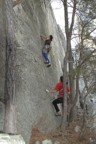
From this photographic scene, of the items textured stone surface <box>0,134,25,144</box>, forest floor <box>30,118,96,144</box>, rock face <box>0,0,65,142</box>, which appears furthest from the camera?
forest floor <box>30,118,96,144</box>

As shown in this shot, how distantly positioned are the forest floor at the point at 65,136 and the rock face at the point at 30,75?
0.27 meters

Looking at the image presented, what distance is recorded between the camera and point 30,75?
562 inches

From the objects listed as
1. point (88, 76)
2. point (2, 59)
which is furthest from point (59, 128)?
point (2, 59)

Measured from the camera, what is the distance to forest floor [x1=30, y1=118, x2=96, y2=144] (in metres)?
13.2

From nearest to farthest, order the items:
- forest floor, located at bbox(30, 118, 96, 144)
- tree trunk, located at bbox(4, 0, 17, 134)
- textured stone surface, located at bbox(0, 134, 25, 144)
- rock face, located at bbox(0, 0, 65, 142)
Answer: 1. textured stone surface, located at bbox(0, 134, 25, 144)
2. tree trunk, located at bbox(4, 0, 17, 134)
3. rock face, located at bbox(0, 0, 65, 142)
4. forest floor, located at bbox(30, 118, 96, 144)

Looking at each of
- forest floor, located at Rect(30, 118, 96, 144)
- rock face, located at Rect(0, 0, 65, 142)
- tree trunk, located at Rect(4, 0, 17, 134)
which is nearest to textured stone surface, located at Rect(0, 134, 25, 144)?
tree trunk, located at Rect(4, 0, 17, 134)

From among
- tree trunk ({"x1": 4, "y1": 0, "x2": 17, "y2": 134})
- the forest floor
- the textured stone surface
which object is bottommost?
the forest floor

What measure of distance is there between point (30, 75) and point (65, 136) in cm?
272

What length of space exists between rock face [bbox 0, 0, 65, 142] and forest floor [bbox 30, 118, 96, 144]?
266mm

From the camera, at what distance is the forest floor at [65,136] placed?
13156 millimetres

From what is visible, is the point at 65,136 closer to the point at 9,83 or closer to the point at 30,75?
the point at 30,75

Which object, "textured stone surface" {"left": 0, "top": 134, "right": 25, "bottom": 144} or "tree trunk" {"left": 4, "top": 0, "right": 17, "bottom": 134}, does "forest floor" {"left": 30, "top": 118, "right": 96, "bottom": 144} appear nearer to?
"tree trunk" {"left": 4, "top": 0, "right": 17, "bottom": 134}

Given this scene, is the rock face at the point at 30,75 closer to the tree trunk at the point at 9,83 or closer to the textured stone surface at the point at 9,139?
the tree trunk at the point at 9,83

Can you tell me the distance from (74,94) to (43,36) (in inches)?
122
